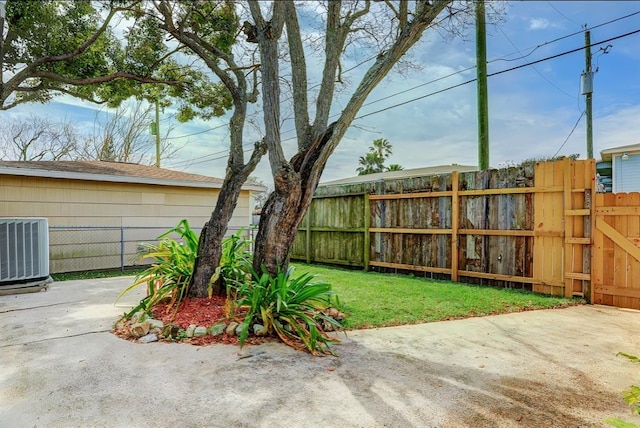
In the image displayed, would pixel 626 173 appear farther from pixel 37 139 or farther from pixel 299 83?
pixel 37 139

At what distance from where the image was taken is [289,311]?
10.6 feet

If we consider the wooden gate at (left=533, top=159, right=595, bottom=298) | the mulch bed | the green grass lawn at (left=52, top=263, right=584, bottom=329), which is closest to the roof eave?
the green grass lawn at (left=52, top=263, right=584, bottom=329)

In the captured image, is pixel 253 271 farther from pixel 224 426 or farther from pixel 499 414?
pixel 499 414

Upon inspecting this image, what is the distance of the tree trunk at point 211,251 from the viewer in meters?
3.86

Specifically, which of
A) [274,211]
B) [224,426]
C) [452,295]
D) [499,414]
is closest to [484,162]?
[452,295]

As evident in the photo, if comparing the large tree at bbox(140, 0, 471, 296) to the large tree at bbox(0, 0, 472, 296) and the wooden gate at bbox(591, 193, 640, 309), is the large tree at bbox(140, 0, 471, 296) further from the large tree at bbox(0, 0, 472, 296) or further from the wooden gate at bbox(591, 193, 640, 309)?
the wooden gate at bbox(591, 193, 640, 309)

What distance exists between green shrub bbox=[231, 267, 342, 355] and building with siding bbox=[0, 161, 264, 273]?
5478 millimetres

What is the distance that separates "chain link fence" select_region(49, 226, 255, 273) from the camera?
7.33 m

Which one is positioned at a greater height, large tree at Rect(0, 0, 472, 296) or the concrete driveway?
large tree at Rect(0, 0, 472, 296)

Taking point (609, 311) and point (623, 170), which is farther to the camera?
point (623, 170)

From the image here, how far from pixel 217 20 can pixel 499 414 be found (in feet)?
20.0

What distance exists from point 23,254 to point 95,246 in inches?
107

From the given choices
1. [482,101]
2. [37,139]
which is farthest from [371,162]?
[482,101]

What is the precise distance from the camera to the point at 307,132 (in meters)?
3.66
